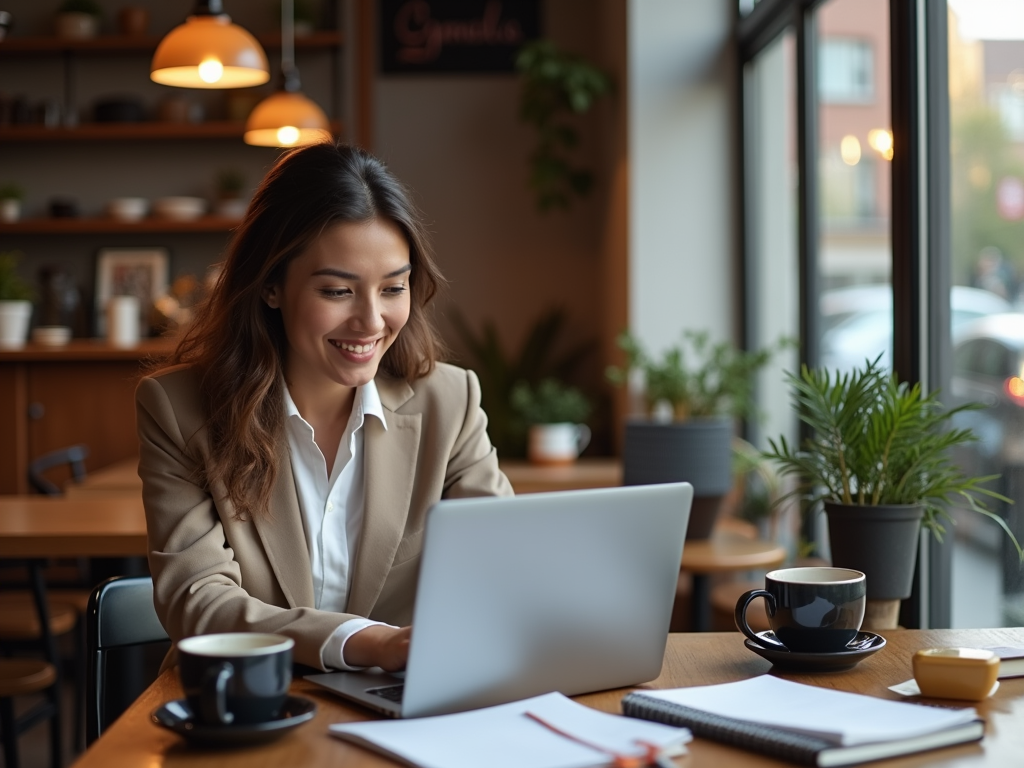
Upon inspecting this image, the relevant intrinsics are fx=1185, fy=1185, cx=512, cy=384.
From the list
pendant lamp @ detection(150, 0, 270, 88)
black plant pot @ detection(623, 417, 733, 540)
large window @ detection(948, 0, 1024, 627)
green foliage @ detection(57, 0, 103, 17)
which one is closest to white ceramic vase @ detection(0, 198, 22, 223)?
green foliage @ detection(57, 0, 103, 17)

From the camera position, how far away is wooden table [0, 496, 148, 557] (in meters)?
2.58

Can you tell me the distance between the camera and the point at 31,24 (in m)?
5.38

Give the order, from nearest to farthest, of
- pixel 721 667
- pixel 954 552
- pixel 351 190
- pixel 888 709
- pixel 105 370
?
pixel 888 709, pixel 721 667, pixel 351 190, pixel 954 552, pixel 105 370

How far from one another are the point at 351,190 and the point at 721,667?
839 millimetres

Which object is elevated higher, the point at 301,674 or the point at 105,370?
the point at 105,370

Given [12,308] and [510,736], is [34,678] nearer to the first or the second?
[510,736]

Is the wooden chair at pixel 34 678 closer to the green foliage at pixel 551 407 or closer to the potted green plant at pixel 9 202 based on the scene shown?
the green foliage at pixel 551 407

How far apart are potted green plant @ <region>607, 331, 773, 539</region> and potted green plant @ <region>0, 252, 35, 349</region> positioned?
2.88 metres

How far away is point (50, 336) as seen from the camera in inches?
201

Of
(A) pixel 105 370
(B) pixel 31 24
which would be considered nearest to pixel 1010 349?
(A) pixel 105 370

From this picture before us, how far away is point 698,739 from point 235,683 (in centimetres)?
43

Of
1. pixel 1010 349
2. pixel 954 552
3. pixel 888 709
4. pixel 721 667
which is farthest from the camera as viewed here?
pixel 954 552

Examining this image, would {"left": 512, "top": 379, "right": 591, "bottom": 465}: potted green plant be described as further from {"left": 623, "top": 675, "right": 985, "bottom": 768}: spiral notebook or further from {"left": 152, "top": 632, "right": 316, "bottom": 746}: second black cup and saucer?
{"left": 152, "top": 632, "right": 316, "bottom": 746}: second black cup and saucer

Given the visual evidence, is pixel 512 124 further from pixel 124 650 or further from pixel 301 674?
pixel 301 674
